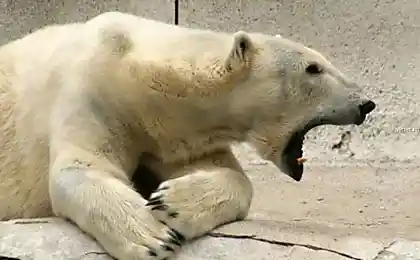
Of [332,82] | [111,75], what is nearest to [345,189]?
[332,82]

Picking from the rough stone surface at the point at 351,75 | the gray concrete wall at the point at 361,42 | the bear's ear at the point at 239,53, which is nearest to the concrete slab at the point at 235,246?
the bear's ear at the point at 239,53

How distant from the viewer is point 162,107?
1.93 meters

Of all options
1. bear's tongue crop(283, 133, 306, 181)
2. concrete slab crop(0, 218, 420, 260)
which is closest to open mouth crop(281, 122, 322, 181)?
bear's tongue crop(283, 133, 306, 181)

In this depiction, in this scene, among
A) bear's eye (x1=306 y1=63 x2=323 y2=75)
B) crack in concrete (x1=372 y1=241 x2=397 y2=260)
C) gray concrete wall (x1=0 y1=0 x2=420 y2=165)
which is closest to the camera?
crack in concrete (x1=372 y1=241 x2=397 y2=260)

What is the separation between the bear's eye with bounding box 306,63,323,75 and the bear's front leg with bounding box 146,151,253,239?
0.31m

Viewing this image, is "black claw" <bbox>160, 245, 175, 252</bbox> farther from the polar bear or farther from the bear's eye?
the bear's eye

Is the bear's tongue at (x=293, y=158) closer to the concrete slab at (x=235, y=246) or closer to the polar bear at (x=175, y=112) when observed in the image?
the polar bear at (x=175, y=112)

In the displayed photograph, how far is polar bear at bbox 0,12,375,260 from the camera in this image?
184cm

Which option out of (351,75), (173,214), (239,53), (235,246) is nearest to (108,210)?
(173,214)

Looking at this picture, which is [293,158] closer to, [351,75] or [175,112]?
[175,112]

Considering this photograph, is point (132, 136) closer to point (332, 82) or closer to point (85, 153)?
point (85, 153)

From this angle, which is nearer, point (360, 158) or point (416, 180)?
point (416, 180)

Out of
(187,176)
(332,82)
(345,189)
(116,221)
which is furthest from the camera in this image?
(345,189)

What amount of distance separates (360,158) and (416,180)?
12.2 inches
